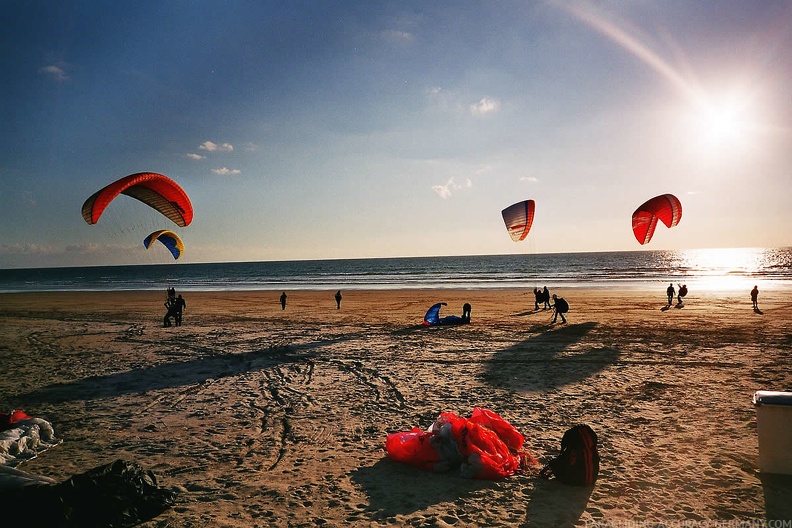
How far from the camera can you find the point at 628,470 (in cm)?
530

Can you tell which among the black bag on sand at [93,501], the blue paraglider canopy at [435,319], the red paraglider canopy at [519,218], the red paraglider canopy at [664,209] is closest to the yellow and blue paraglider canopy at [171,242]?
the blue paraglider canopy at [435,319]

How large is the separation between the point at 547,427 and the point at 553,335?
8.17 meters

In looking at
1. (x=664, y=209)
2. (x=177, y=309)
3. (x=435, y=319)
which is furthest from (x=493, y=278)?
(x=177, y=309)

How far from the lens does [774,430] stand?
16.0ft

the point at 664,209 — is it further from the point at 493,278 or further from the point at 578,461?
the point at 493,278

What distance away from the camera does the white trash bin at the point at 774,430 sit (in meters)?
4.70

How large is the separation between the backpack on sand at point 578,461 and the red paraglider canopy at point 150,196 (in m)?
10.9

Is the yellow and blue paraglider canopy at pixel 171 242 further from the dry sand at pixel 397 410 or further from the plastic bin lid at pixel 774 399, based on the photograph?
the plastic bin lid at pixel 774 399

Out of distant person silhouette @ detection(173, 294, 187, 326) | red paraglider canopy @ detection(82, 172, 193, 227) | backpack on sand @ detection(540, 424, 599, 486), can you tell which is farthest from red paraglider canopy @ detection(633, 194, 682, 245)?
distant person silhouette @ detection(173, 294, 187, 326)

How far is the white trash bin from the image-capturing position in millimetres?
4703

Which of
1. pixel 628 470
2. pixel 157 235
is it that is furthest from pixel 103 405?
pixel 157 235

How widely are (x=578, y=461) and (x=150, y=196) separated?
12.3m

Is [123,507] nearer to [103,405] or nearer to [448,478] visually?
[448,478]

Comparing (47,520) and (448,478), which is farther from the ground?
(47,520)
